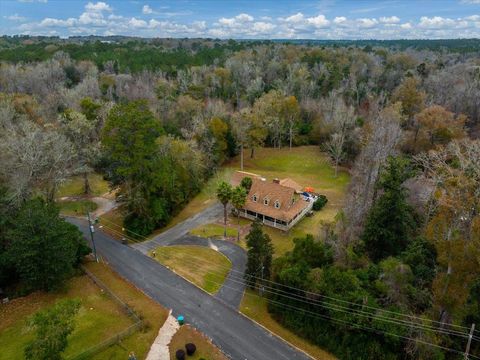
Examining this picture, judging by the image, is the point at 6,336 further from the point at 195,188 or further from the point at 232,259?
the point at 195,188

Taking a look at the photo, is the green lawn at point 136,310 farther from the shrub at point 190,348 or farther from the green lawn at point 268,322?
the green lawn at point 268,322

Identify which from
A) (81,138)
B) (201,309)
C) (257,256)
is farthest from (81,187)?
(257,256)

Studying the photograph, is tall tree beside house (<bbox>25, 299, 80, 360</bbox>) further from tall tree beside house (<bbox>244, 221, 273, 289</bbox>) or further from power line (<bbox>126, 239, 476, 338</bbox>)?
power line (<bbox>126, 239, 476, 338</bbox>)

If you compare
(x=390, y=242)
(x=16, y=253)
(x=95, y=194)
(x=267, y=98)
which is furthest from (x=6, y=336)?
(x=267, y=98)

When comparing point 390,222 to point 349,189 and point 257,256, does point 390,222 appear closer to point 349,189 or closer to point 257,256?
point 257,256

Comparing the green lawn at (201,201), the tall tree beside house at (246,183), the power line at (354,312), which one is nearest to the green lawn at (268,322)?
the power line at (354,312)
